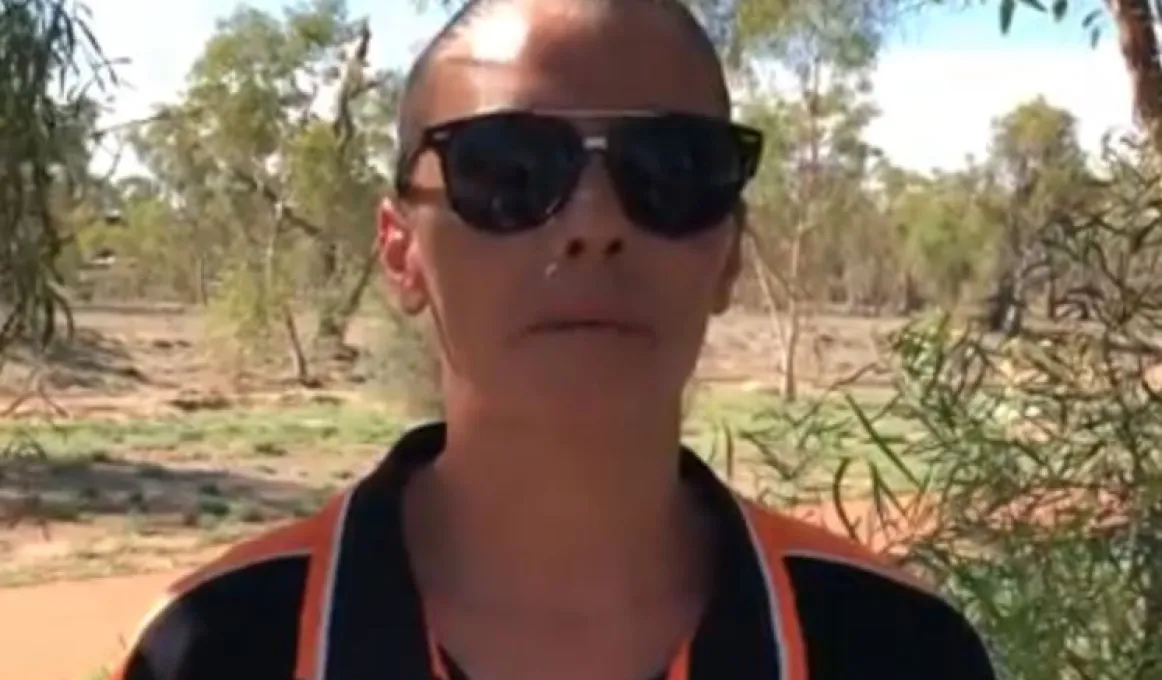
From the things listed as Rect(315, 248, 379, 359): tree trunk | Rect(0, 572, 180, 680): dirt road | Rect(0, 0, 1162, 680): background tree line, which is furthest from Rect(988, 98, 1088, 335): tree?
Rect(315, 248, 379, 359): tree trunk

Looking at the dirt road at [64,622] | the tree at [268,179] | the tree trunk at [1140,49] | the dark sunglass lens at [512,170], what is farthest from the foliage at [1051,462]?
the dirt road at [64,622]

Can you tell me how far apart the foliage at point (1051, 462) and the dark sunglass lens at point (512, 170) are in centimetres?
120

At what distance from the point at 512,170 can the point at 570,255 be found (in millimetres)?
35

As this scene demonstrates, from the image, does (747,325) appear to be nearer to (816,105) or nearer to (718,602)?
(816,105)

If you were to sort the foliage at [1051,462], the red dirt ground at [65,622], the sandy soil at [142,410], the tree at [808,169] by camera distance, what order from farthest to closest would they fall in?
the tree at [808,169] → the red dirt ground at [65,622] → the sandy soil at [142,410] → the foliage at [1051,462]

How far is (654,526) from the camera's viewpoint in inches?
31.4

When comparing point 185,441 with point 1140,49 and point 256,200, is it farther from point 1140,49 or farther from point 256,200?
point 1140,49

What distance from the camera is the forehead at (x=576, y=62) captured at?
0.77m

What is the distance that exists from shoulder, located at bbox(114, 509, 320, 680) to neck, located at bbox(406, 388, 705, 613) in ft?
0.20

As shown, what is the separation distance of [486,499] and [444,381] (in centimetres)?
4

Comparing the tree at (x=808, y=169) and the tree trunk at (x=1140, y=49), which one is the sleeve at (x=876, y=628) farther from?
the tree at (x=808, y=169)

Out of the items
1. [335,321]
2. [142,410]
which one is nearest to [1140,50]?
[335,321]

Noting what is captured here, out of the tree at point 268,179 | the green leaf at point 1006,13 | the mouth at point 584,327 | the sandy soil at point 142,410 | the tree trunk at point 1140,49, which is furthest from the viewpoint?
the tree at point 268,179

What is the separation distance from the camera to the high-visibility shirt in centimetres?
75
